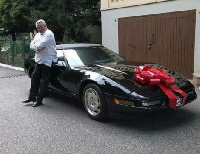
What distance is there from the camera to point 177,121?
476 centimetres

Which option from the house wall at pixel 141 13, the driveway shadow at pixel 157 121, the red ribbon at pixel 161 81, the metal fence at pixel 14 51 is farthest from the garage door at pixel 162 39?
the metal fence at pixel 14 51

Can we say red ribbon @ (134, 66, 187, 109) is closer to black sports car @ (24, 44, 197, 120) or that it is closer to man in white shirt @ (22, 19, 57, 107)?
black sports car @ (24, 44, 197, 120)

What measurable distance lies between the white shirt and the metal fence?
247 inches

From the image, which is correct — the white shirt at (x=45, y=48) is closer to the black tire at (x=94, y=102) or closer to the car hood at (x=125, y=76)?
the car hood at (x=125, y=76)

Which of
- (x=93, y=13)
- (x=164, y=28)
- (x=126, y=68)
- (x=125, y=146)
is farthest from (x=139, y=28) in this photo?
(x=125, y=146)

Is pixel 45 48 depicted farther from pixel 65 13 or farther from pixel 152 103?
pixel 65 13

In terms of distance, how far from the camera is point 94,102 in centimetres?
489

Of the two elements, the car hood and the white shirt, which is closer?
the car hood

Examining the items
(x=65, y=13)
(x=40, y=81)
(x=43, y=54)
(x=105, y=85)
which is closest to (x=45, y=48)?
(x=43, y=54)

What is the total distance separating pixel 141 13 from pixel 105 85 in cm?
544

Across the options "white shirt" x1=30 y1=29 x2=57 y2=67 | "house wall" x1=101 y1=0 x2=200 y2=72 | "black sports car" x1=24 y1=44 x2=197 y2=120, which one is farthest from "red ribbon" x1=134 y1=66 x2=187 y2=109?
"house wall" x1=101 y1=0 x2=200 y2=72

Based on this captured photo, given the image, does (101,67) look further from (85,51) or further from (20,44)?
(20,44)

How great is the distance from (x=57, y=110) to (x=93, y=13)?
25.6ft

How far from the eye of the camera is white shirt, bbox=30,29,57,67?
562 centimetres
